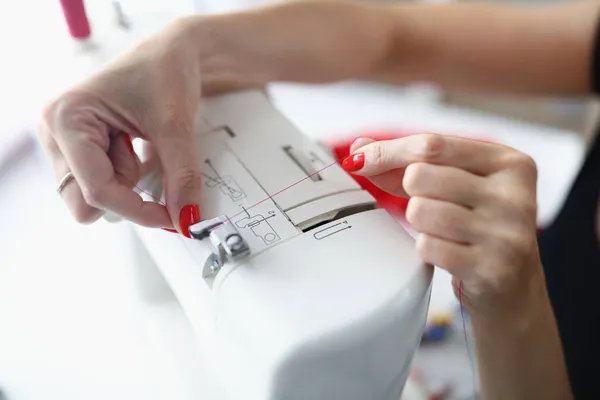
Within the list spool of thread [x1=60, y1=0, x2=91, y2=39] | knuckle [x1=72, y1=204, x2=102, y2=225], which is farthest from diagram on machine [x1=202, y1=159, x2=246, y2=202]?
spool of thread [x1=60, y1=0, x2=91, y2=39]

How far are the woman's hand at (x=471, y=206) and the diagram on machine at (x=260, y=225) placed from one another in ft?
0.35

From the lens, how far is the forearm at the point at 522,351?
0.49 m

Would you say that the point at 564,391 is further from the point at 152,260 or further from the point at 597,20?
the point at 597,20

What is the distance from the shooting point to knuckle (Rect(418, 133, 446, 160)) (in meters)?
0.43

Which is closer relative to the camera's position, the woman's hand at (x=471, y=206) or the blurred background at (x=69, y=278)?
the woman's hand at (x=471, y=206)

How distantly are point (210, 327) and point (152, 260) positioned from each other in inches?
6.4

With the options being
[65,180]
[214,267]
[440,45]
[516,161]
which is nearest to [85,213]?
[65,180]

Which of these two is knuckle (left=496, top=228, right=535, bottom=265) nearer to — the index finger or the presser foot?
the index finger

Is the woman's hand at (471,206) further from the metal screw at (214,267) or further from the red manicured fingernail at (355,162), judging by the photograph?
the metal screw at (214,267)

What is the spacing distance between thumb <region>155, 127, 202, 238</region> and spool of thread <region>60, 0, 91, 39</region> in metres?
0.17

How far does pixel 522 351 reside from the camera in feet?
1.66

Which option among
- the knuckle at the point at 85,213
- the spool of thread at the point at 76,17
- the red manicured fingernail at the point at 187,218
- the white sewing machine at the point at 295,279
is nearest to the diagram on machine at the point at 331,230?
the white sewing machine at the point at 295,279

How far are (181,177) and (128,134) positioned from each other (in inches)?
3.3

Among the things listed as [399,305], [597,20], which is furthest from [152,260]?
[597,20]
